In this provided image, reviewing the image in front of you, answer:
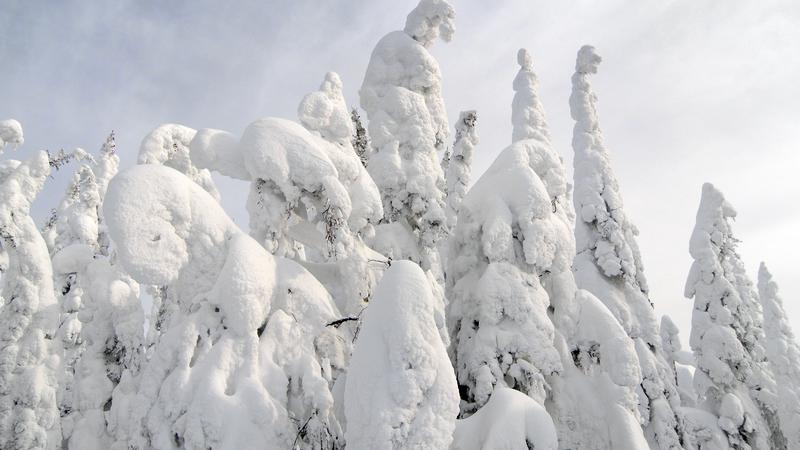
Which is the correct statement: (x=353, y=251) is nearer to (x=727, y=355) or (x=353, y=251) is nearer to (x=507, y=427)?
(x=507, y=427)

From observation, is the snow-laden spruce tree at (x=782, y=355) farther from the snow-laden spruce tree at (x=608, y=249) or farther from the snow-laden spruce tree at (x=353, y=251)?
the snow-laden spruce tree at (x=353, y=251)

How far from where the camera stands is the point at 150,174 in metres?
6.38

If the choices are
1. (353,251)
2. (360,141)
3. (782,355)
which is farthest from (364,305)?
(782,355)

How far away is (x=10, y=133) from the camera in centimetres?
1170

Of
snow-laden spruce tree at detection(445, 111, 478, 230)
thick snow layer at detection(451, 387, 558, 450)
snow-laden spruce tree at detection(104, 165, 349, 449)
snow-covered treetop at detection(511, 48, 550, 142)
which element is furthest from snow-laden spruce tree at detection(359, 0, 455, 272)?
snow-covered treetop at detection(511, 48, 550, 142)

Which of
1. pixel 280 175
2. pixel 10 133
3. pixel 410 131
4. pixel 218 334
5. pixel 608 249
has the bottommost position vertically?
pixel 218 334

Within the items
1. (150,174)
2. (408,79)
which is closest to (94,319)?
Answer: (150,174)

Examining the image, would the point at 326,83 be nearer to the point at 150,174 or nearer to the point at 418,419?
the point at 150,174

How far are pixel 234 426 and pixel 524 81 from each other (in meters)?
17.3

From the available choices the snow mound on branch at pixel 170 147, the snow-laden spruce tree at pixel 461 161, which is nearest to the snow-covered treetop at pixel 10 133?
the snow mound on branch at pixel 170 147

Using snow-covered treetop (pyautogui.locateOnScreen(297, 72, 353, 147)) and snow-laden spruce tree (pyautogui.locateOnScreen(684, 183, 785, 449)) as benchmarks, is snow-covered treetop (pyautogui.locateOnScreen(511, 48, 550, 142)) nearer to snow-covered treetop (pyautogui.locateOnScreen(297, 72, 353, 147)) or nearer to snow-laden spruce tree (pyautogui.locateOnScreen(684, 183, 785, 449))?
snow-laden spruce tree (pyautogui.locateOnScreen(684, 183, 785, 449))

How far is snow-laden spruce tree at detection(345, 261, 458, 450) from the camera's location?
16.6 ft

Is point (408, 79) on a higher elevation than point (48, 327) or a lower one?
higher

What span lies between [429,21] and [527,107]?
746 centimetres
